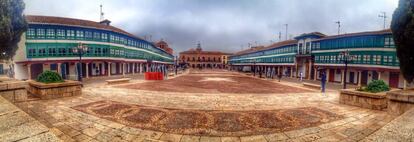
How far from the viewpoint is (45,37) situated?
82.2ft

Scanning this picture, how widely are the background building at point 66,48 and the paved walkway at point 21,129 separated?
21.3 m

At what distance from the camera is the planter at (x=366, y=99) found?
809cm

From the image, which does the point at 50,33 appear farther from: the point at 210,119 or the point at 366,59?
the point at 366,59

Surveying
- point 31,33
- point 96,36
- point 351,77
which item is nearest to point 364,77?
point 351,77

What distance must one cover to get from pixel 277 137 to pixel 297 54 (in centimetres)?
3714

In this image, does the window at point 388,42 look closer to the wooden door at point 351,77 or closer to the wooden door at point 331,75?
the wooden door at point 351,77

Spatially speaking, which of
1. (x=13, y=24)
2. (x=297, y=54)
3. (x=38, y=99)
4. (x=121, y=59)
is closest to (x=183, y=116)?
(x=38, y=99)

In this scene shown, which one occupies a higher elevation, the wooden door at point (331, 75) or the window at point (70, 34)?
the window at point (70, 34)

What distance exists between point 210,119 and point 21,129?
4817 millimetres

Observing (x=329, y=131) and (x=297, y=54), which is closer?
(x=329, y=131)

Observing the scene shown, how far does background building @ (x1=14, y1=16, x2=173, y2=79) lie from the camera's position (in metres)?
24.2

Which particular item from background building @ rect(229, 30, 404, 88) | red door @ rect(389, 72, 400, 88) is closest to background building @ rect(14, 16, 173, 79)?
background building @ rect(229, 30, 404, 88)

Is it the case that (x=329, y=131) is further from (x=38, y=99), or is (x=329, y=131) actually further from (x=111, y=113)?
(x=38, y=99)

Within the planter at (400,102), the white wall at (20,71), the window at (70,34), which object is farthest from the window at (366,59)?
the white wall at (20,71)
